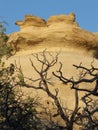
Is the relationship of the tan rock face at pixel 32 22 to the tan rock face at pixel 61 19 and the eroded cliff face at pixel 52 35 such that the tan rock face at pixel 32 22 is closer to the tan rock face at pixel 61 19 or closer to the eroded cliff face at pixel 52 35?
the eroded cliff face at pixel 52 35

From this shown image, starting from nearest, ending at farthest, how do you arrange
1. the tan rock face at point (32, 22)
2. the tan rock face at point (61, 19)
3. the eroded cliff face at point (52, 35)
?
the eroded cliff face at point (52, 35), the tan rock face at point (32, 22), the tan rock face at point (61, 19)

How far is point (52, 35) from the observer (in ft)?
132

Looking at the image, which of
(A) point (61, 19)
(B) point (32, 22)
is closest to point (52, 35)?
(A) point (61, 19)

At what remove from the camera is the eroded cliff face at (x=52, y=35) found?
40.0 meters

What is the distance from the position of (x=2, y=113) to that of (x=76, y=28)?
2591 centimetres

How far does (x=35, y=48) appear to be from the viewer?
40375 mm

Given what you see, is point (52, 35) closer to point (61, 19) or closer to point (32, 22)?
point (61, 19)

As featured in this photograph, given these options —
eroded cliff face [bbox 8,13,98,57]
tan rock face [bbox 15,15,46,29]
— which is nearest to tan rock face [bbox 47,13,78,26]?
eroded cliff face [bbox 8,13,98,57]

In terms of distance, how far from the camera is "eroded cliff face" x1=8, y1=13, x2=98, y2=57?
4003 cm

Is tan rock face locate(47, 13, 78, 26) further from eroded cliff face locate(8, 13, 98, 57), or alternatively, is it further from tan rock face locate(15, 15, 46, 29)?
tan rock face locate(15, 15, 46, 29)

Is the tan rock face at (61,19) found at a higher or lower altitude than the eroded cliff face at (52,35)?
higher

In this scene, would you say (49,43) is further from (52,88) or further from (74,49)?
(52,88)

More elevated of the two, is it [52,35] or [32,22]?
[32,22]

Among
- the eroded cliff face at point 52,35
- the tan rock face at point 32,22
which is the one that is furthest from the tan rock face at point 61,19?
the tan rock face at point 32,22
